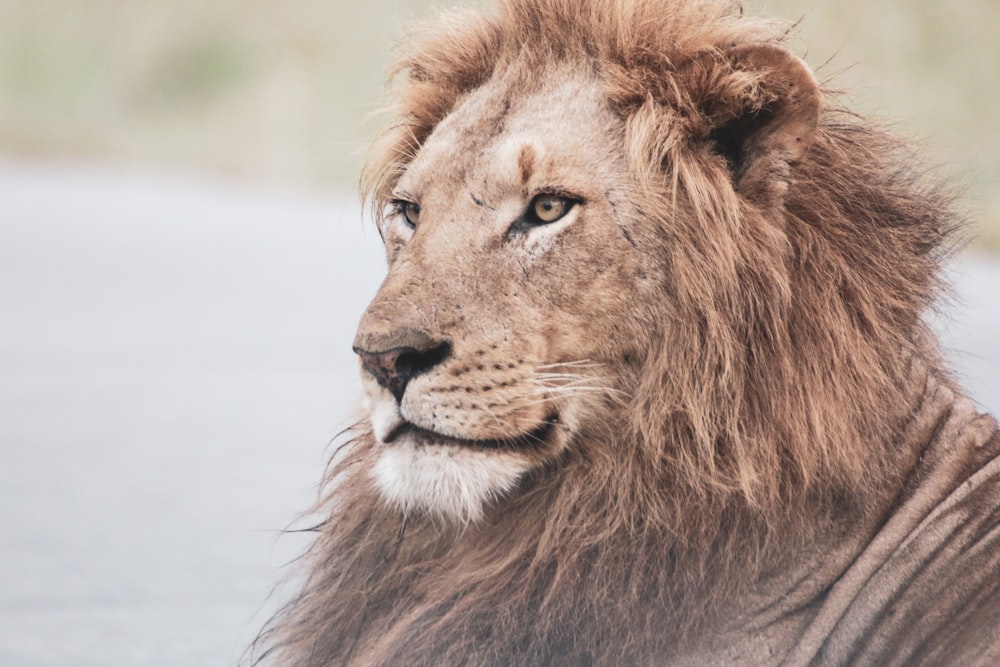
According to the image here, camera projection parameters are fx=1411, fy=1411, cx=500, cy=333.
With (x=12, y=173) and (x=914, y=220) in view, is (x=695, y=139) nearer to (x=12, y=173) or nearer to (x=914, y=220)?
(x=914, y=220)

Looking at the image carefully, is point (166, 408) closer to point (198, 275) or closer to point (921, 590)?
point (198, 275)

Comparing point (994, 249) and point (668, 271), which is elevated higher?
point (668, 271)

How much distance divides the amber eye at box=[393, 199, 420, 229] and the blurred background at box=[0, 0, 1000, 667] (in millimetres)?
370

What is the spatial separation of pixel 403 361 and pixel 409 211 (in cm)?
50

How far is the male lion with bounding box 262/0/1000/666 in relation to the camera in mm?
2277

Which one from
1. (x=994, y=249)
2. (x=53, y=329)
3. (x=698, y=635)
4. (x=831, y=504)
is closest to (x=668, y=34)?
(x=831, y=504)

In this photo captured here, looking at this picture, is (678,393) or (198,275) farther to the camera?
(198,275)

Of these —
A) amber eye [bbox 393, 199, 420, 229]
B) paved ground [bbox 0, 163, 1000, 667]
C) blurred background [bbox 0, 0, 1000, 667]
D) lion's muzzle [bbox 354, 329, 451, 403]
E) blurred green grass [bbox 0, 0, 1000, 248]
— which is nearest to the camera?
lion's muzzle [bbox 354, 329, 451, 403]

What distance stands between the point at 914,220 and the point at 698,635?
0.83m

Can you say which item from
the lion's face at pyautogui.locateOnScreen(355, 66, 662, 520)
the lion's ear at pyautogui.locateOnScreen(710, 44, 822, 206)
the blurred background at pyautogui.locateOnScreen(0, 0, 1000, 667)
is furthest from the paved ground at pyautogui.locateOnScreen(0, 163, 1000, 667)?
the lion's face at pyautogui.locateOnScreen(355, 66, 662, 520)

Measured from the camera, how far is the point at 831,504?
2.35 meters

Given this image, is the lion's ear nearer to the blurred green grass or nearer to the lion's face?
the lion's face

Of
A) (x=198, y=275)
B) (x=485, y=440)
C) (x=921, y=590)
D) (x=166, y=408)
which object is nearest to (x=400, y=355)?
(x=485, y=440)

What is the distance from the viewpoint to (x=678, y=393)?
7.68 ft
